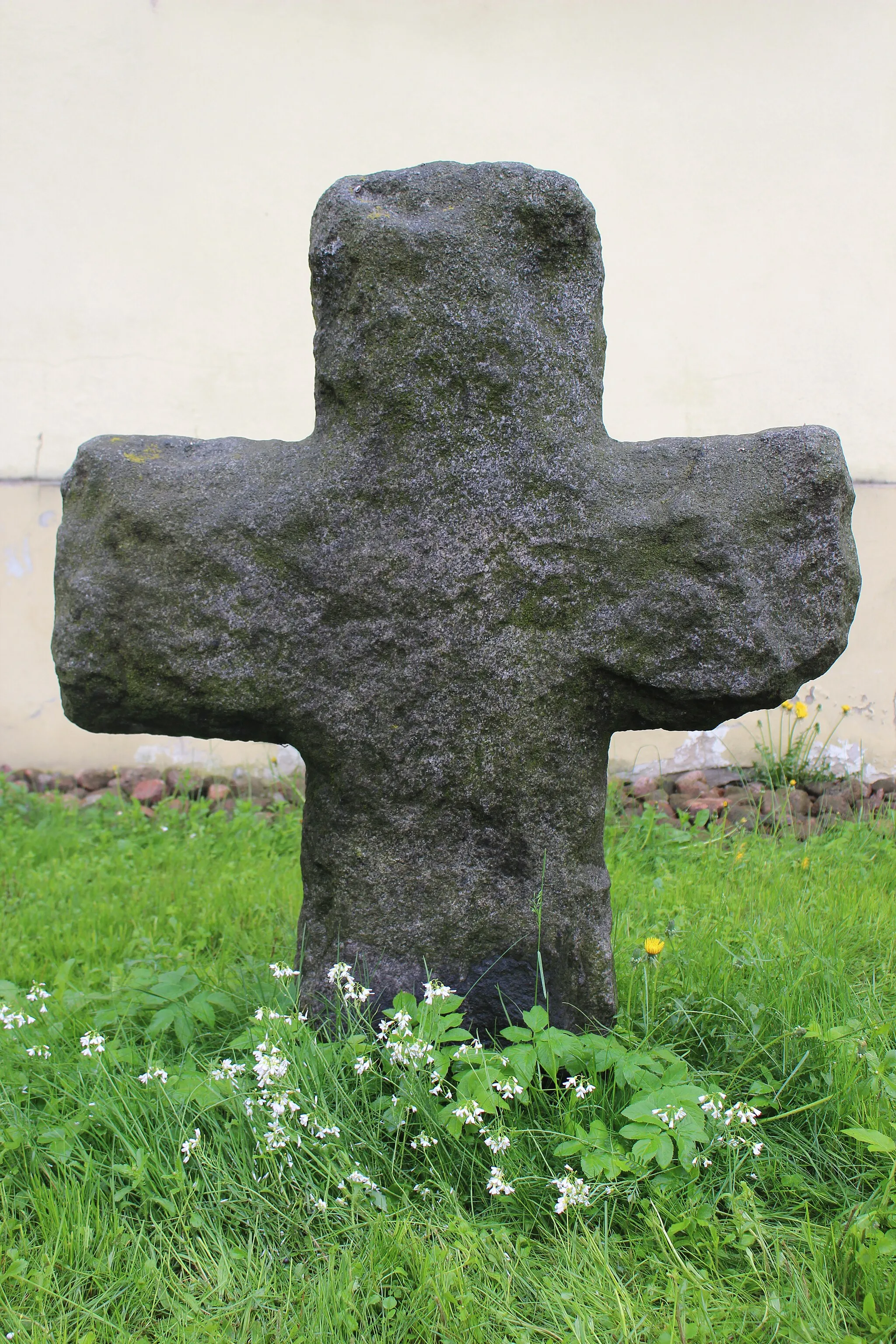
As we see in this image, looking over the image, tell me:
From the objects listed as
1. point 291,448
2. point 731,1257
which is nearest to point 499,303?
point 291,448

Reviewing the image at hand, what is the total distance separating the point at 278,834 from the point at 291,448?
2.31 metres

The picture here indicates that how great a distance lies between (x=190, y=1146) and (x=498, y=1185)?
19.7 inches

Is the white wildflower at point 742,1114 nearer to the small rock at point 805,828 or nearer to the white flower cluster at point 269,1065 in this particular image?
the white flower cluster at point 269,1065

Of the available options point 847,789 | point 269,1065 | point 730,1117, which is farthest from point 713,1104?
point 847,789

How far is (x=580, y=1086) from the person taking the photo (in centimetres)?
166

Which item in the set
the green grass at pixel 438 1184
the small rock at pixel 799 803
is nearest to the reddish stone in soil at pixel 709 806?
the small rock at pixel 799 803

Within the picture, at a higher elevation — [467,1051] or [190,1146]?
[467,1051]

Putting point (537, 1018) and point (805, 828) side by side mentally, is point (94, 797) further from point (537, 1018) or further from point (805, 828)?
point (537, 1018)

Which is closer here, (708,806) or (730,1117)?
(730,1117)

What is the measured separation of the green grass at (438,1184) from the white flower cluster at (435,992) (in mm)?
127

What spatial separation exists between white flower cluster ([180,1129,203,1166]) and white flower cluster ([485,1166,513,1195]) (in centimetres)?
47

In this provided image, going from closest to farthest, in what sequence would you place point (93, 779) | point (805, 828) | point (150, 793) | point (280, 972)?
point (280, 972) → point (805, 828) → point (150, 793) → point (93, 779)

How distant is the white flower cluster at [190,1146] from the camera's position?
160 centimetres

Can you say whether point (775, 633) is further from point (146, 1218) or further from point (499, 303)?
point (146, 1218)
